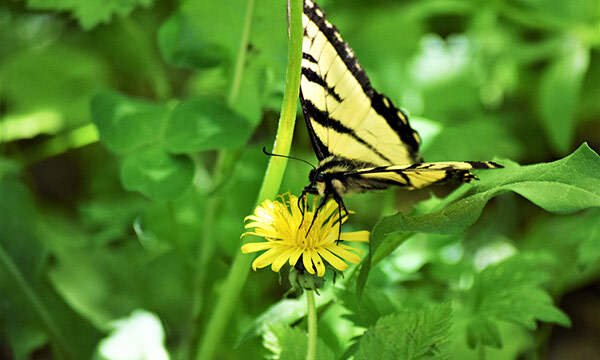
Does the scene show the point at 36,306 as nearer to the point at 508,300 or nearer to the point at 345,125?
the point at 345,125

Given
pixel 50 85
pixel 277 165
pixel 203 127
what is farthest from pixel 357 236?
pixel 50 85

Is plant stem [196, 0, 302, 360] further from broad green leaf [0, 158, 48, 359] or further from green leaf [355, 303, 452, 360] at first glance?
broad green leaf [0, 158, 48, 359]

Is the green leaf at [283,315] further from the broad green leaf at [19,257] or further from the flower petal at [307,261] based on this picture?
the broad green leaf at [19,257]

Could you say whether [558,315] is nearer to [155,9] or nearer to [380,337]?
[380,337]

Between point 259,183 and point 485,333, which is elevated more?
point 259,183

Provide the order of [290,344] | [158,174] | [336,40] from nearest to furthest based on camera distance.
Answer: [290,344] < [336,40] < [158,174]

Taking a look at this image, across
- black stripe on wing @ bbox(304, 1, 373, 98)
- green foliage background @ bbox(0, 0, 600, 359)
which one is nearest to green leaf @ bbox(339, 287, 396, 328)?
green foliage background @ bbox(0, 0, 600, 359)
